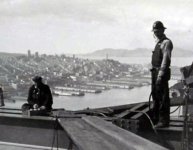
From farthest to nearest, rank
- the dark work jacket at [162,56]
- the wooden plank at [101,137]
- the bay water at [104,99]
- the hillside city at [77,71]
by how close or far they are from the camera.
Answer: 1. the hillside city at [77,71]
2. the bay water at [104,99]
3. the dark work jacket at [162,56]
4. the wooden plank at [101,137]

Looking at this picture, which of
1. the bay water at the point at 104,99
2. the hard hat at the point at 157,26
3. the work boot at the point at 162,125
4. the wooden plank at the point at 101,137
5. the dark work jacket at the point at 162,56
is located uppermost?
the hard hat at the point at 157,26

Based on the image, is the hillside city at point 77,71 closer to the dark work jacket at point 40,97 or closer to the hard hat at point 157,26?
the dark work jacket at point 40,97

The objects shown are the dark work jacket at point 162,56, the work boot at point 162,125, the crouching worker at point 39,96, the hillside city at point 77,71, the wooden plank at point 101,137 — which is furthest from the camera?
the hillside city at point 77,71

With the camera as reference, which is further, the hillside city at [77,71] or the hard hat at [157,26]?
the hillside city at [77,71]

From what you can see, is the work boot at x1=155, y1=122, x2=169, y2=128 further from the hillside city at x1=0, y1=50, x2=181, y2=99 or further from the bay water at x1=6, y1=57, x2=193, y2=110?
the hillside city at x1=0, y1=50, x2=181, y2=99

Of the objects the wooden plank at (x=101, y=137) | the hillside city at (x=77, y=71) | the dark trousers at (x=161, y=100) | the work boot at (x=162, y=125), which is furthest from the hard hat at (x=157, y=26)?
the hillside city at (x=77, y=71)

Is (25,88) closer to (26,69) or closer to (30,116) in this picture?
(26,69)

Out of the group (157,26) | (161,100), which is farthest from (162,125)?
(157,26)

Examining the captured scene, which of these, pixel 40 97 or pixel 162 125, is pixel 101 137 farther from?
pixel 40 97

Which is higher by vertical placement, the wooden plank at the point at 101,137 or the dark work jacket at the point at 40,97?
the dark work jacket at the point at 40,97
